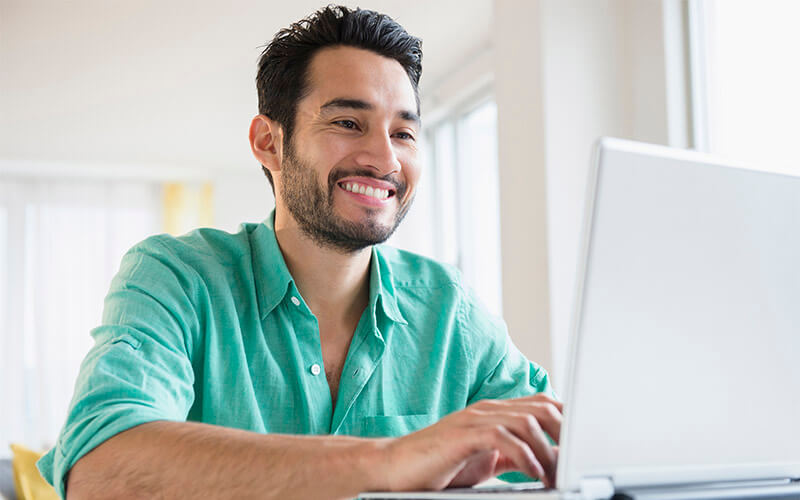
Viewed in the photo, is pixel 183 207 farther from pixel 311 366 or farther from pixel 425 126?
pixel 311 366

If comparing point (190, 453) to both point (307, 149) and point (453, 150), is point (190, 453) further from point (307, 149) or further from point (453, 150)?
point (453, 150)

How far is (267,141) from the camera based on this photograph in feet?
5.46

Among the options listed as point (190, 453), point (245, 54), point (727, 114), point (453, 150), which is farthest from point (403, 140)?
point (453, 150)

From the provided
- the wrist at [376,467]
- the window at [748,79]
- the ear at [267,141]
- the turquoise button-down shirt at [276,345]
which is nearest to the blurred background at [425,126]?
the window at [748,79]

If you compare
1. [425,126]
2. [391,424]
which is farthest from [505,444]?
[425,126]

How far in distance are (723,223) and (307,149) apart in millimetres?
934

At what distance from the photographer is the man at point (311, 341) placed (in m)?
0.79

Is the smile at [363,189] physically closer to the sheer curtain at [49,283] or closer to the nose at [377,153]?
the nose at [377,153]

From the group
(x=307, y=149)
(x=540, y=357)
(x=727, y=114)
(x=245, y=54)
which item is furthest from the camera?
(x=245, y=54)

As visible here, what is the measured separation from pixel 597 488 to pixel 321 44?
1.15 meters

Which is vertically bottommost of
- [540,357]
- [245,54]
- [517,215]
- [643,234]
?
[540,357]

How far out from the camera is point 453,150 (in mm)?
4910

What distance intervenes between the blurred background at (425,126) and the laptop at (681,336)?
0.31ft

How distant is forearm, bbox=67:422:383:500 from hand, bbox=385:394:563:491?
0.10 feet
